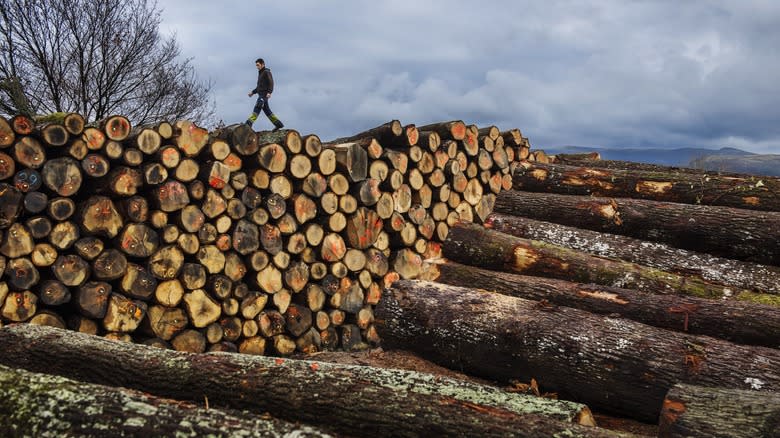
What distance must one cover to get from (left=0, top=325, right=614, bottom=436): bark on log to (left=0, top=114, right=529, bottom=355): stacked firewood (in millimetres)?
1538

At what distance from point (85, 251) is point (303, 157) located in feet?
7.44

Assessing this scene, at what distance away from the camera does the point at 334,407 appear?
128 inches

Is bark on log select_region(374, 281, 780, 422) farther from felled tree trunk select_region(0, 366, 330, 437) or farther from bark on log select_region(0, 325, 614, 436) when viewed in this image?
felled tree trunk select_region(0, 366, 330, 437)

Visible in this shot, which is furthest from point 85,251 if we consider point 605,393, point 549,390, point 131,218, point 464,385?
point 605,393

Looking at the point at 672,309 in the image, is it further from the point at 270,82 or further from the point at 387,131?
the point at 270,82

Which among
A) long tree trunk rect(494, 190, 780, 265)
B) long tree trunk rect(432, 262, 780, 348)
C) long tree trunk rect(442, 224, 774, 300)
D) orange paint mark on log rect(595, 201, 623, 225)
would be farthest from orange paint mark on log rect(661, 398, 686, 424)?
orange paint mark on log rect(595, 201, 623, 225)

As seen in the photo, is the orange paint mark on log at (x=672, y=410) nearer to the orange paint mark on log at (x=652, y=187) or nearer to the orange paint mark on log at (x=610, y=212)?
the orange paint mark on log at (x=610, y=212)

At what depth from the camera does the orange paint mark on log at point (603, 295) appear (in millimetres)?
5453

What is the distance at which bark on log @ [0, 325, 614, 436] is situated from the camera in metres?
3.05

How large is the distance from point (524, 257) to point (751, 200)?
3.05 metres

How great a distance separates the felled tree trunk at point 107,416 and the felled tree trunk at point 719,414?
1.70m

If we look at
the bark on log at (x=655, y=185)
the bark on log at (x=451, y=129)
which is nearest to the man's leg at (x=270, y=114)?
the bark on log at (x=451, y=129)

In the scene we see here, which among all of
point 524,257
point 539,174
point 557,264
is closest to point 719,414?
point 557,264

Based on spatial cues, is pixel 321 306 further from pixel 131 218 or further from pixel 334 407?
pixel 334 407
